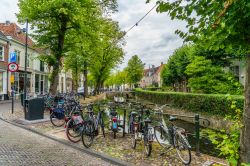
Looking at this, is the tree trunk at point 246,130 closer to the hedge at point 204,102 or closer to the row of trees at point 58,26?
the hedge at point 204,102

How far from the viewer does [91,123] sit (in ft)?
23.2

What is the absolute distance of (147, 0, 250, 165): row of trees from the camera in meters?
2.82

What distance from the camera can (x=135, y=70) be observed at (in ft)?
233

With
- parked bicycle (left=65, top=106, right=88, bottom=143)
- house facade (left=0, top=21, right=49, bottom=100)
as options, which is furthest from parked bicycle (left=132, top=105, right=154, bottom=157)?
house facade (left=0, top=21, right=49, bottom=100)

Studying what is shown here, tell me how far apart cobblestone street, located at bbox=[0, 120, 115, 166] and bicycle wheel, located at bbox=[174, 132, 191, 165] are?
1.77 meters

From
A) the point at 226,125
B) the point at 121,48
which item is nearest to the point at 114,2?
the point at 121,48

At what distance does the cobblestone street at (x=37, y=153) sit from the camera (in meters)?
5.44

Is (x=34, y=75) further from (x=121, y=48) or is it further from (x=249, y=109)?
(x=249, y=109)

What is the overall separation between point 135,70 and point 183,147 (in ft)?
216

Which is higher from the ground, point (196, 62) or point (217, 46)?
point (196, 62)

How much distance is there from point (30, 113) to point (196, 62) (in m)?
13.8

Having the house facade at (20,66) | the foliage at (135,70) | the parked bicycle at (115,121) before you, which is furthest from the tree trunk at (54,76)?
the foliage at (135,70)

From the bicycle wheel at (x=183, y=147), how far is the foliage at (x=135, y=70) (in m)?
64.9

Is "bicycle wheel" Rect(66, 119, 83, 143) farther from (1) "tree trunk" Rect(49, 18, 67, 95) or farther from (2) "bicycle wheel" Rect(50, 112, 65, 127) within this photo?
(1) "tree trunk" Rect(49, 18, 67, 95)
